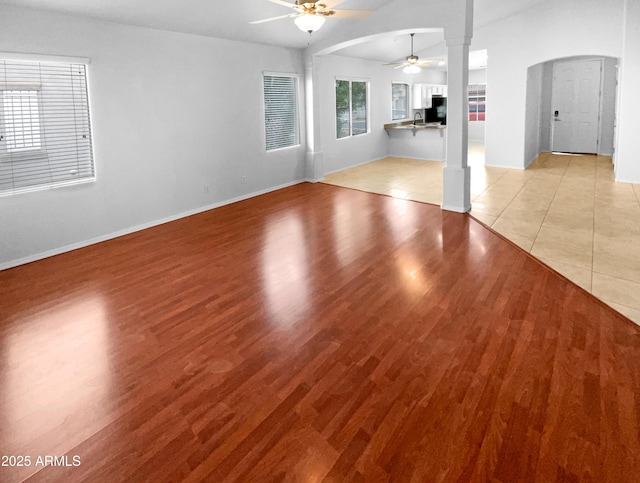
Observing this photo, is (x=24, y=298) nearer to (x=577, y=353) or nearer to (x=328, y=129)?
(x=577, y=353)

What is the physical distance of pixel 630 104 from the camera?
23.2 feet

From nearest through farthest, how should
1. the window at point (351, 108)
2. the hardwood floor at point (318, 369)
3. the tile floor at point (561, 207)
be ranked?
the hardwood floor at point (318, 369)
the tile floor at point (561, 207)
the window at point (351, 108)

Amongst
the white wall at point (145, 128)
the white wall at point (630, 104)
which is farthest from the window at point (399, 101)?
the white wall at point (630, 104)

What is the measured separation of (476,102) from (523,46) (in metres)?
7.04

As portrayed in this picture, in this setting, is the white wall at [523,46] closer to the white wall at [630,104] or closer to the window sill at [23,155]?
the white wall at [630,104]

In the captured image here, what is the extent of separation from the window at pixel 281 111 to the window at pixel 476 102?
9.26 meters

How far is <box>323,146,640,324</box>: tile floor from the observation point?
12.7 ft

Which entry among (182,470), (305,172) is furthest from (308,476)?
(305,172)

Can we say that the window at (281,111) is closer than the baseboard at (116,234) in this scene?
No

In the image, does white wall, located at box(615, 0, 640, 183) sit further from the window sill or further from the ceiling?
the window sill

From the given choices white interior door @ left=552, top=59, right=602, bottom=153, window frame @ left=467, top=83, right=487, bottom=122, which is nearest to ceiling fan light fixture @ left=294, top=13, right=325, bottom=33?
white interior door @ left=552, top=59, right=602, bottom=153

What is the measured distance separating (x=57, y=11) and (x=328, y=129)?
564 centimetres

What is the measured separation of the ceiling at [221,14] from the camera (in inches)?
183

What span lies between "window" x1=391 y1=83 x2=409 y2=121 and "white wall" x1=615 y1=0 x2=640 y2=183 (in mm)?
5479
